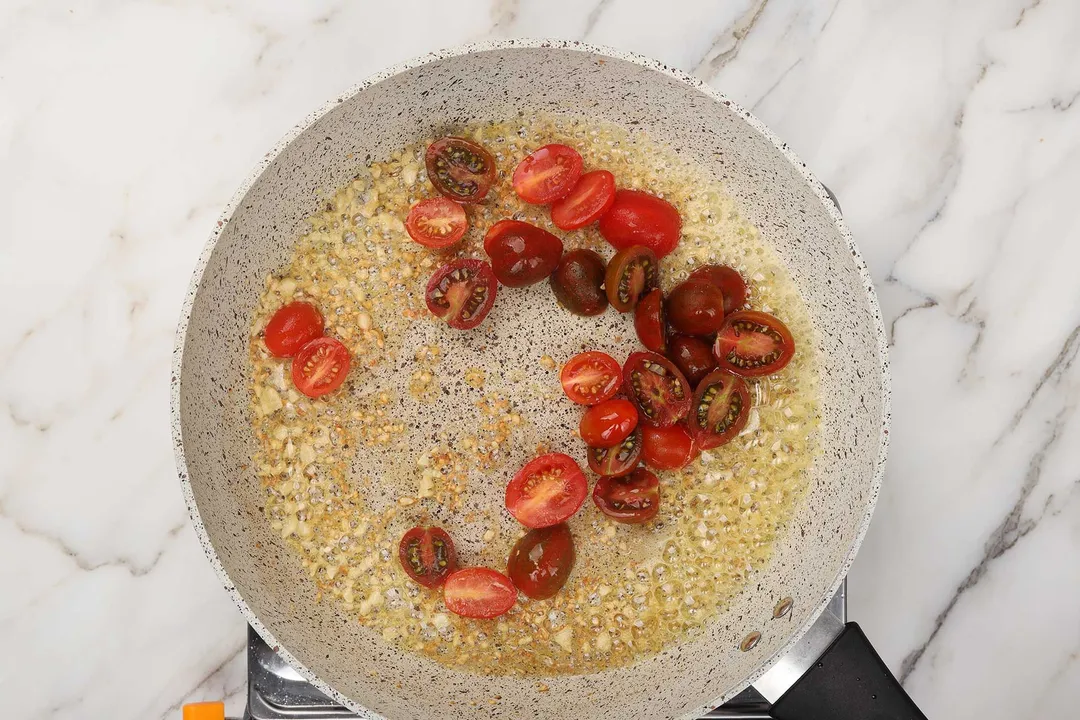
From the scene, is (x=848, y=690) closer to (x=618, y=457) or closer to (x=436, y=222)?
(x=618, y=457)

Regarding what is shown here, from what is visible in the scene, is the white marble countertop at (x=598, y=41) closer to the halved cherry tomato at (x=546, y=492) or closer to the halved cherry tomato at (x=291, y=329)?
the halved cherry tomato at (x=291, y=329)

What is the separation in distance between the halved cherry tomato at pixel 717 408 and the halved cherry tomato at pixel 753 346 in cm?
2

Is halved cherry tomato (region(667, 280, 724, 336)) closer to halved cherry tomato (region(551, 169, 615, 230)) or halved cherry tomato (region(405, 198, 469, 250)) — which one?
halved cherry tomato (region(551, 169, 615, 230))

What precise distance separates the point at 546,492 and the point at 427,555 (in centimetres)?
15

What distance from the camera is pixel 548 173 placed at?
86 cm

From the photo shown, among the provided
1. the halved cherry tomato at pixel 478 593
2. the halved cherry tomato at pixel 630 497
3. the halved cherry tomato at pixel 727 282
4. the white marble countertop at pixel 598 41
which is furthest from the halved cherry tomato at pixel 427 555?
the halved cherry tomato at pixel 727 282

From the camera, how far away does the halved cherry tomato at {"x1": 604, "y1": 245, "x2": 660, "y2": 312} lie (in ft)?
2.72

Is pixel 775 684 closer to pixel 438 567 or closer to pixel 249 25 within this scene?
pixel 438 567

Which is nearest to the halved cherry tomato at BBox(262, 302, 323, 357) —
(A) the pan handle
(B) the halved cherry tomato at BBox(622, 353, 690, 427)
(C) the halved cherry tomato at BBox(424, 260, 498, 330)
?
(C) the halved cherry tomato at BBox(424, 260, 498, 330)

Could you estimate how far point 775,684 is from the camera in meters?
0.83
